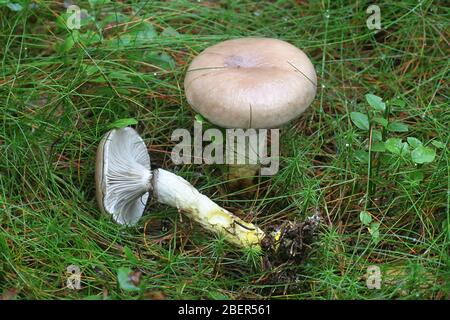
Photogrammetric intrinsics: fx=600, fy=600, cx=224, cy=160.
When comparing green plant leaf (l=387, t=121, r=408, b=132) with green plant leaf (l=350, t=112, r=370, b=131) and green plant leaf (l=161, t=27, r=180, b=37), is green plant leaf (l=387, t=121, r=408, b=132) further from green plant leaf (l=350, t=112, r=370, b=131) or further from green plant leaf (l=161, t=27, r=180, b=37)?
green plant leaf (l=161, t=27, r=180, b=37)

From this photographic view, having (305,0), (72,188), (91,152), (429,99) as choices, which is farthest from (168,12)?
(429,99)

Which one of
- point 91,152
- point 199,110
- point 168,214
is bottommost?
point 168,214

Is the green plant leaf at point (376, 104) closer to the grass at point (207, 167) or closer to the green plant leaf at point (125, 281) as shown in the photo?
the grass at point (207, 167)

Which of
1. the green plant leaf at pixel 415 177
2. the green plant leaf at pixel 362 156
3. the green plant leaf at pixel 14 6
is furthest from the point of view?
the green plant leaf at pixel 14 6

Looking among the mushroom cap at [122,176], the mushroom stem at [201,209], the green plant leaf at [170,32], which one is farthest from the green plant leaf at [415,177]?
the green plant leaf at [170,32]

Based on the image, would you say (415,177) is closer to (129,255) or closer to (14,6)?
(129,255)

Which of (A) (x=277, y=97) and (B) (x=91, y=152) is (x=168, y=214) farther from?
(A) (x=277, y=97)

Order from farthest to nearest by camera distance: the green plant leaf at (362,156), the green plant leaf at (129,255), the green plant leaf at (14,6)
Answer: the green plant leaf at (14,6), the green plant leaf at (362,156), the green plant leaf at (129,255)
